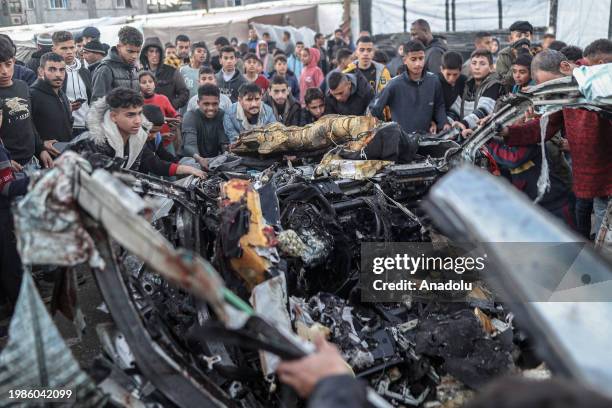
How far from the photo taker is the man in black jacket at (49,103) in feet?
17.3

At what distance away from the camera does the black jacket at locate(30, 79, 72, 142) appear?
5281 millimetres

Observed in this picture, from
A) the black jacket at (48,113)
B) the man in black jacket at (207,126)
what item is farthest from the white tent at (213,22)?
the man in black jacket at (207,126)

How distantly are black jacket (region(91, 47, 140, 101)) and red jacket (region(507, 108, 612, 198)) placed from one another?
410 centimetres

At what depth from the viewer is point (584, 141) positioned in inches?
169

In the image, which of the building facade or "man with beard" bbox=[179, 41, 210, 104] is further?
the building facade

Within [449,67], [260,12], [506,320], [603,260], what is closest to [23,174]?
[506,320]

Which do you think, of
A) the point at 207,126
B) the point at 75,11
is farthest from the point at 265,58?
the point at 75,11

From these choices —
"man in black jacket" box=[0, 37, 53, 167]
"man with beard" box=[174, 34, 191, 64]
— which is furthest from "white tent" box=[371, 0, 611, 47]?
"man in black jacket" box=[0, 37, 53, 167]

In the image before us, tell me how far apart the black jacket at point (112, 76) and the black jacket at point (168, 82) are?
38.5 inches

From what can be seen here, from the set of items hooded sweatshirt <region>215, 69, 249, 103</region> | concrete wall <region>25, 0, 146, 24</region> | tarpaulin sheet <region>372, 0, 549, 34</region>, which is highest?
concrete wall <region>25, 0, 146, 24</region>

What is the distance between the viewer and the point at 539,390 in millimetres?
1177

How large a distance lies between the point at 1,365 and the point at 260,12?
646 inches

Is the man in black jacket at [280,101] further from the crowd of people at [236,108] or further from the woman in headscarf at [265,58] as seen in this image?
the woman in headscarf at [265,58]

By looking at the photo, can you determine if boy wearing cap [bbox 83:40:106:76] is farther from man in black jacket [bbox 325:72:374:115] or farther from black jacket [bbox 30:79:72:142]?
man in black jacket [bbox 325:72:374:115]
